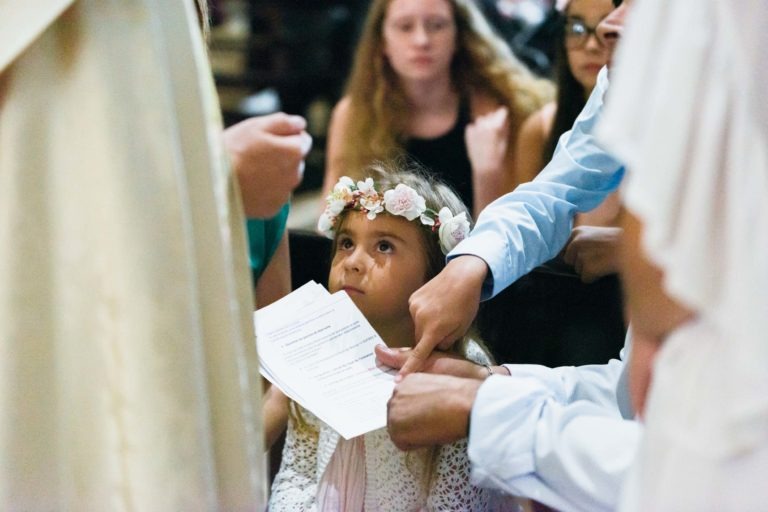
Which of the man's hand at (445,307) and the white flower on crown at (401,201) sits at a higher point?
the white flower on crown at (401,201)

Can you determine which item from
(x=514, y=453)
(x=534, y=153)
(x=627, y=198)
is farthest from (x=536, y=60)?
(x=627, y=198)

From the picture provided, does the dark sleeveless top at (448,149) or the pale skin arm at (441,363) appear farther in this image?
the dark sleeveless top at (448,149)

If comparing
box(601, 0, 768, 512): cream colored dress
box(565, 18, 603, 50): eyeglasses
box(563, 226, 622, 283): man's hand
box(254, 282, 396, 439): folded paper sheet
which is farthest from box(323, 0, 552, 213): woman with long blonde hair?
box(601, 0, 768, 512): cream colored dress

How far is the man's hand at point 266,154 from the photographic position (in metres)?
1.42

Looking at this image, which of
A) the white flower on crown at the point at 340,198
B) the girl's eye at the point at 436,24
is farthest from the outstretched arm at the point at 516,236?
the girl's eye at the point at 436,24

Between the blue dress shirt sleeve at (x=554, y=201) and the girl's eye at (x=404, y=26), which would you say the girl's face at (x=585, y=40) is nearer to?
the girl's eye at (x=404, y=26)

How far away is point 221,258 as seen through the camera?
4.20ft

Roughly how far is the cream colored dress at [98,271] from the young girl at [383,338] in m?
0.62

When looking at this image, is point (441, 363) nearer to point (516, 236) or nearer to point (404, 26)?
point (516, 236)

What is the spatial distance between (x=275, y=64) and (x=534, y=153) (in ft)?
11.6

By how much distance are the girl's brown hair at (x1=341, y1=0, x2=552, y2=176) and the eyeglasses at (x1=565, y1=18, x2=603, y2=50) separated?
1.55ft

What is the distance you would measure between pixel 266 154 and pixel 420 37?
2.31 metres

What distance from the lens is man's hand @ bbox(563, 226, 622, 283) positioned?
2.04m

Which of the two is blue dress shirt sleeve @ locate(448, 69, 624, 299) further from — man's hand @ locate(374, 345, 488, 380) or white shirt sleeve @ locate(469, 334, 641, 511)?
white shirt sleeve @ locate(469, 334, 641, 511)
